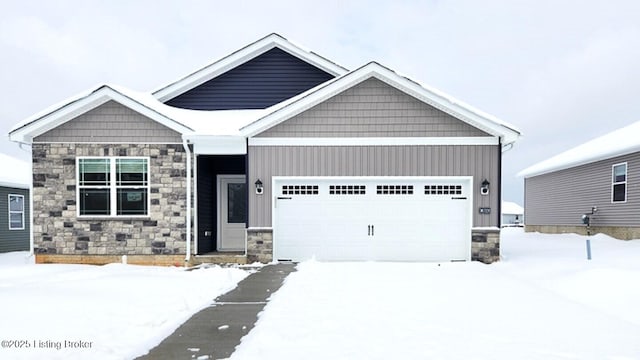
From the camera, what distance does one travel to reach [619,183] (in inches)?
555

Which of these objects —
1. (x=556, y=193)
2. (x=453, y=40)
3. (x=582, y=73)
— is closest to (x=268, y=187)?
(x=556, y=193)

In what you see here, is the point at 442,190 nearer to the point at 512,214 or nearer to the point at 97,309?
the point at 97,309

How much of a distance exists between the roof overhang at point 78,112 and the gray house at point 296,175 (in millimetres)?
30

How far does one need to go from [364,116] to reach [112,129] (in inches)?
256

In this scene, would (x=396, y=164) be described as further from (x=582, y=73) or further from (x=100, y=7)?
(x=582, y=73)

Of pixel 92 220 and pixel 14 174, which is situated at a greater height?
pixel 14 174

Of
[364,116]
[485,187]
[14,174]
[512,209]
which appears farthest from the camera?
[512,209]

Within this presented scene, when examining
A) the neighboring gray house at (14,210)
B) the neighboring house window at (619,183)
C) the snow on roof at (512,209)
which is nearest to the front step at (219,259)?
the neighboring gray house at (14,210)

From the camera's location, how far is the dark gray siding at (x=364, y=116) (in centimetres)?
958

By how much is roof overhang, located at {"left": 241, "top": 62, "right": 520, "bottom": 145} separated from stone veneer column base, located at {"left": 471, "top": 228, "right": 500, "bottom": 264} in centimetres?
234

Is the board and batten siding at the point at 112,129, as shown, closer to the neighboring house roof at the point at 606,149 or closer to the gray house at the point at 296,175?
the gray house at the point at 296,175

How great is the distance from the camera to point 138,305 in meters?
5.24

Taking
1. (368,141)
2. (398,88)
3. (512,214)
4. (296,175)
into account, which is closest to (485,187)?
(368,141)

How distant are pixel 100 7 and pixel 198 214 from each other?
17445 mm
